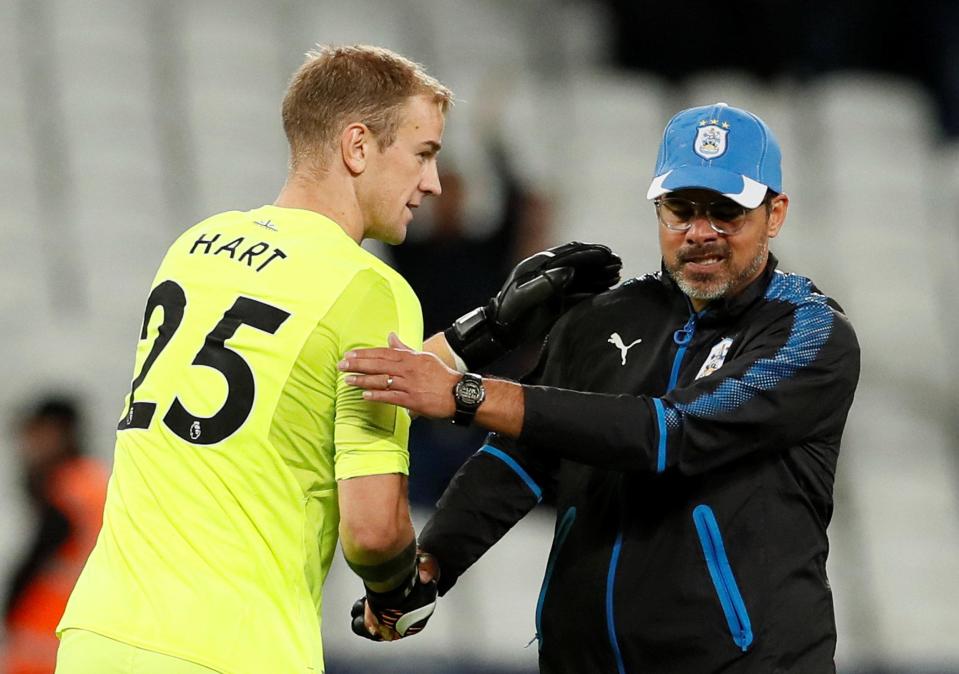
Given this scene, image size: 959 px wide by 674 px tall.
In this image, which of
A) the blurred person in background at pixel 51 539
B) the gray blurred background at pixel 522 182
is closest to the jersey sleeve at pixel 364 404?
the blurred person in background at pixel 51 539

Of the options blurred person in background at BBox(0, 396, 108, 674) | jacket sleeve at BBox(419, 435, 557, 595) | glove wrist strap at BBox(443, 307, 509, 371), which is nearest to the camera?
jacket sleeve at BBox(419, 435, 557, 595)

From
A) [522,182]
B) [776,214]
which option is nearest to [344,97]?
[776,214]

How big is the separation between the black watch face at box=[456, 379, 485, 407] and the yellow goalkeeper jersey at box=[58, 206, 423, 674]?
0.15 meters

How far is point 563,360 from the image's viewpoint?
3404 mm

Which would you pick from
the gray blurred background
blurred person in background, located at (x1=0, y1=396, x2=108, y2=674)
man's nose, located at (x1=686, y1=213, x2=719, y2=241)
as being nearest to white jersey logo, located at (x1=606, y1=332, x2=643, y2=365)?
man's nose, located at (x1=686, y1=213, x2=719, y2=241)

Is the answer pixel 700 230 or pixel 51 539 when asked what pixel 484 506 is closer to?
pixel 700 230

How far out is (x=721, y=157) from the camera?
3.17 m

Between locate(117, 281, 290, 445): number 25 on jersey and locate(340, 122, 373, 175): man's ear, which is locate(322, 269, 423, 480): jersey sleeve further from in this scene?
locate(340, 122, 373, 175): man's ear

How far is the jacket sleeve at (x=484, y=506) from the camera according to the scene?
337cm

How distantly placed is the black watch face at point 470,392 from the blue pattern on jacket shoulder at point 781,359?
372 mm

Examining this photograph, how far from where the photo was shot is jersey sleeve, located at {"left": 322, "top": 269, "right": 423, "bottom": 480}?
269 cm

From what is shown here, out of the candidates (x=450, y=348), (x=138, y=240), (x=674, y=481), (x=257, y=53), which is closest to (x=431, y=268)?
(x=138, y=240)

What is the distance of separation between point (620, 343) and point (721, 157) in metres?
0.44

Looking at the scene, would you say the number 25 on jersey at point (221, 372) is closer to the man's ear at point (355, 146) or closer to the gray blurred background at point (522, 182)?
the man's ear at point (355, 146)
